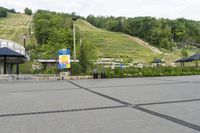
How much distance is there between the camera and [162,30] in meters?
85.2

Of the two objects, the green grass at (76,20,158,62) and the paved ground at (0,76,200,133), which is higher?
the green grass at (76,20,158,62)

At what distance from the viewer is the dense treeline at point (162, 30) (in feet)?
278

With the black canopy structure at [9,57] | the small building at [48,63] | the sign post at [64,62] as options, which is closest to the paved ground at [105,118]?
the sign post at [64,62]

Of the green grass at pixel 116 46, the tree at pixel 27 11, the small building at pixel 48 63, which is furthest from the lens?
the tree at pixel 27 11

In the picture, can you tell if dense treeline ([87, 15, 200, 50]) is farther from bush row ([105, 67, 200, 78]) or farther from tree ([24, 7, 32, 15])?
tree ([24, 7, 32, 15])

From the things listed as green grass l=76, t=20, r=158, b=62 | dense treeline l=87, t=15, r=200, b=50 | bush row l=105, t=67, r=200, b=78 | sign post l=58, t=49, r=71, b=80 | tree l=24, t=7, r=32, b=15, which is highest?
tree l=24, t=7, r=32, b=15

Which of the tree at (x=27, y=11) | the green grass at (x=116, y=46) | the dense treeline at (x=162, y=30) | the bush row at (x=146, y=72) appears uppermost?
the tree at (x=27, y=11)

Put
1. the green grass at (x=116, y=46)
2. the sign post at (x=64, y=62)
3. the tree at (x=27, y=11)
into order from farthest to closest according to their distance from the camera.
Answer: the tree at (x=27, y=11) → the green grass at (x=116, y=46) → the sign post at (x=64, y=62)

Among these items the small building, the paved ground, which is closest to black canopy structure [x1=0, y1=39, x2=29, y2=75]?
the small building

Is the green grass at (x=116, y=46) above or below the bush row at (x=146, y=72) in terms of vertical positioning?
above

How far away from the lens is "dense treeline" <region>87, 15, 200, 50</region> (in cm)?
8469

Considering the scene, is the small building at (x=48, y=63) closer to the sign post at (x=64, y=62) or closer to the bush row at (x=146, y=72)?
the sign post at (x=64, y=62)

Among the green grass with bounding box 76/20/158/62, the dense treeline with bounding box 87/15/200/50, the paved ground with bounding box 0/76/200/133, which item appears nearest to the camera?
the paved ground with bounding box 0/76/200/133

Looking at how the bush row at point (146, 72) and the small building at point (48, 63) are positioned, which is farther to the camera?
the small building at point (48, 63)
